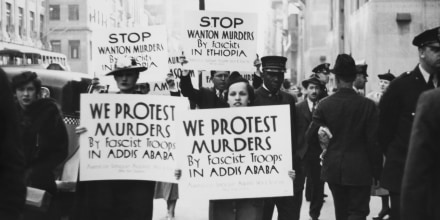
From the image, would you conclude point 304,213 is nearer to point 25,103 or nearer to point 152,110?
point 152,110

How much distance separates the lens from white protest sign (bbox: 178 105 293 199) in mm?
7547

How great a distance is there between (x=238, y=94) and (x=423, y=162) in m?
3.91

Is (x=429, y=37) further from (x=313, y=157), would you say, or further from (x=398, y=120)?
(x=313, y=157)

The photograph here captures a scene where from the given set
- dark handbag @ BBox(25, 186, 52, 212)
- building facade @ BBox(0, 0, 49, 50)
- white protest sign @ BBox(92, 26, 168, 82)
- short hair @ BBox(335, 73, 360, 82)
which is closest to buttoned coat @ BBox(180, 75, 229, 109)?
short hair @ BBox(335, 73, 360, 82)

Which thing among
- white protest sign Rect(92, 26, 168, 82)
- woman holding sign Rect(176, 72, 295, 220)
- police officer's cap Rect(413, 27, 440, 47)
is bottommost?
woman holding sign Rect(176, 72, 295, 220)

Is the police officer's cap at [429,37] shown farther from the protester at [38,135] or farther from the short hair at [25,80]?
the short hair at [25,80]

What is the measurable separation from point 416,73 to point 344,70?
127cm

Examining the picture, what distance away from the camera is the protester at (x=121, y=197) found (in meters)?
7.01

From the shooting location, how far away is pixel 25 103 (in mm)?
7109

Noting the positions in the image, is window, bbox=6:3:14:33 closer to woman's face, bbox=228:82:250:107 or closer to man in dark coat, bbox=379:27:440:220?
woman's face, bbox=228:82:250:107

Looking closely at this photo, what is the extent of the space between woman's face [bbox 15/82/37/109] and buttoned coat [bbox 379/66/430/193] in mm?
2982

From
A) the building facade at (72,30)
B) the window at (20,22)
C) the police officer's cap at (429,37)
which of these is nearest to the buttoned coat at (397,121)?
the police officer's cap at (429,37)

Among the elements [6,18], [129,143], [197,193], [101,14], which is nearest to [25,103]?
[129,143]

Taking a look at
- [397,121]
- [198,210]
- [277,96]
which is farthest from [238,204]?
[198,210]
